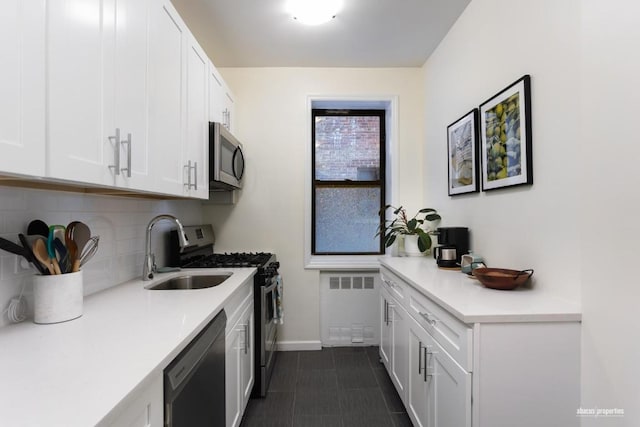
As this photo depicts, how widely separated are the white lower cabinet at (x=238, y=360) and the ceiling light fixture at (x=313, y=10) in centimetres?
196

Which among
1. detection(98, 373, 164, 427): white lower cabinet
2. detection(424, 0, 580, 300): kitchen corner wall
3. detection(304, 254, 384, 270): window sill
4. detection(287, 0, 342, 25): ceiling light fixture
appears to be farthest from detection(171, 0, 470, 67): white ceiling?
detection(98, 373, 164, 427): white lower cabinet

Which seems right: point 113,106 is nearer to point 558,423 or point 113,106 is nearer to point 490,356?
point 490,356

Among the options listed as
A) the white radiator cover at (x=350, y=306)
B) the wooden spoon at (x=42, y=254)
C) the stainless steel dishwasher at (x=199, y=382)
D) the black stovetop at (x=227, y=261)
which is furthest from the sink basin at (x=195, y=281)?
the white radiator cover at (x=350, y=306)

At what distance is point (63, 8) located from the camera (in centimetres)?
87

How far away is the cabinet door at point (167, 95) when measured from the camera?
1.40 m

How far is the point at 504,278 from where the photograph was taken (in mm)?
1407

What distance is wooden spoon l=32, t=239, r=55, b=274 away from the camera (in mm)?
1026

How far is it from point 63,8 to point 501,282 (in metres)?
1.92

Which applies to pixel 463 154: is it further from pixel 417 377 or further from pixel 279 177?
pixel 279 177

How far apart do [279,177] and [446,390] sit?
2201mm

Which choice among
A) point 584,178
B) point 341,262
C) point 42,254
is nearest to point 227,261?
point 341,262

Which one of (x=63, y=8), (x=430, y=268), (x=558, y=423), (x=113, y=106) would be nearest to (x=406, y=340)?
(x=430, y=268)

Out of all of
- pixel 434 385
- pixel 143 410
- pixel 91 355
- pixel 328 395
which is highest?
pixel 91 355

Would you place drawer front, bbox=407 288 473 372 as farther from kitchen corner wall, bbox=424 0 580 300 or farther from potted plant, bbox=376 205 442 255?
potted plant, bbox=376 205 442 255
